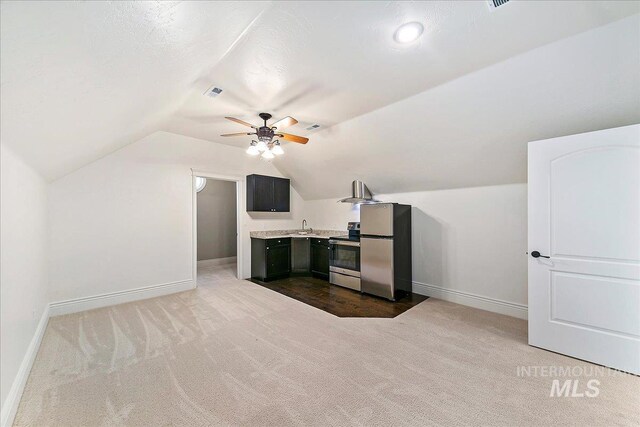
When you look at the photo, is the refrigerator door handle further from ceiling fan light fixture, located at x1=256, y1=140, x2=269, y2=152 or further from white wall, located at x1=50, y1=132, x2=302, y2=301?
white wall, located at x1=50, y1=132, x2=302, y2=301

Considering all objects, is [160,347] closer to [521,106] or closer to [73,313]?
[73,313]

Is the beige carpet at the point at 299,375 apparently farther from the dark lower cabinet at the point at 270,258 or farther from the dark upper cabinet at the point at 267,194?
the dark upper cabinet at the point at 267,194

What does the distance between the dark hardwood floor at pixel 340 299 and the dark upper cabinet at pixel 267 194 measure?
1633mm

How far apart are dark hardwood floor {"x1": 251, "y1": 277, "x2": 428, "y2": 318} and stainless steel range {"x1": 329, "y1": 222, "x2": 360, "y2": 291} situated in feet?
0.50

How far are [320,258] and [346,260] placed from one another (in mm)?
912

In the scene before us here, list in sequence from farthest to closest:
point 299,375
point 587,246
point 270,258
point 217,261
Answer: point 217,261, point 270,258, point 587,246, point 299,375

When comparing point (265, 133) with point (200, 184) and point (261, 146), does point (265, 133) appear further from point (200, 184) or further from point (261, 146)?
point (200, 184)

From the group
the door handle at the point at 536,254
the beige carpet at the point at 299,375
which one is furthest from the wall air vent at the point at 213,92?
the door handle at the point at 536,254

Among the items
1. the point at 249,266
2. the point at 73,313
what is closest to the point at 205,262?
the point at 249,266

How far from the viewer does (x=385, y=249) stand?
4.23 meters

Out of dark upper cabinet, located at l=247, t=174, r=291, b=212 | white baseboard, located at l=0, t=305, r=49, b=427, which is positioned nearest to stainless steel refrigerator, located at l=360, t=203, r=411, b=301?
dark upper cabinet, located at l=247, t=174, r=291, b=212

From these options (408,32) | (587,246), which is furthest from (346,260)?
(408,32)

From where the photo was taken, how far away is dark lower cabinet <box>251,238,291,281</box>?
5359mm

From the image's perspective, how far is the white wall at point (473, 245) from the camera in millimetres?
3512
